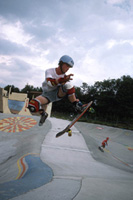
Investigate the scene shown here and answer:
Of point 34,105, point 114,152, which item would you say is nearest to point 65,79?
point 34,105

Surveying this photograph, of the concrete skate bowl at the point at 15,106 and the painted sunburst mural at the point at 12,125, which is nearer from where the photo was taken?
the painted sunburst mural at the point at 12,125

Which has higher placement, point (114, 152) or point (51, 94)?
point (51, 94)

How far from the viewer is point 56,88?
396 cm

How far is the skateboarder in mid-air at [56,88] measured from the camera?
11.4 ft

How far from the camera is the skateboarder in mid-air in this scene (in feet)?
11.4

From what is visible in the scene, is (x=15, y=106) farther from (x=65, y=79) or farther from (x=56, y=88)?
(x=65, y=79)

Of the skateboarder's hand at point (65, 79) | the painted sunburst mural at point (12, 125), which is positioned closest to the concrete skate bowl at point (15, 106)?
the painted sunburst mural at point (12, 125)

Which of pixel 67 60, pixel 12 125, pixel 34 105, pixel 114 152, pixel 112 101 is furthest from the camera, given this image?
pixel 112 101

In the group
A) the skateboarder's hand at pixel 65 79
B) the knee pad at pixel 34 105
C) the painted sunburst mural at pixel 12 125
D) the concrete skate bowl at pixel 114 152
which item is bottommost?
the concrete skate bowl at pixel 114 152

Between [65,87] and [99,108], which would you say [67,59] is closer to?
[65,87]

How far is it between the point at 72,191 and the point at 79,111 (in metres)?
2.24

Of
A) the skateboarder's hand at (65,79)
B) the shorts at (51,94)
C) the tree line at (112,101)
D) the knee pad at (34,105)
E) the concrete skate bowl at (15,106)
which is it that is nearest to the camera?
the skateboarder's hand at (65,79)

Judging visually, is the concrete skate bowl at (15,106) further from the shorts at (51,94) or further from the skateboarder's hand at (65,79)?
the skateboarder's hand at (65,79)

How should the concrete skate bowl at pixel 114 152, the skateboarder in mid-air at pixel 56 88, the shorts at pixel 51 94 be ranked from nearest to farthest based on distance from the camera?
the skateboarder in mid-air at pixel 56 88
the shorts at pixel 51 94
the concrete skate bowl at pixel 114 152
